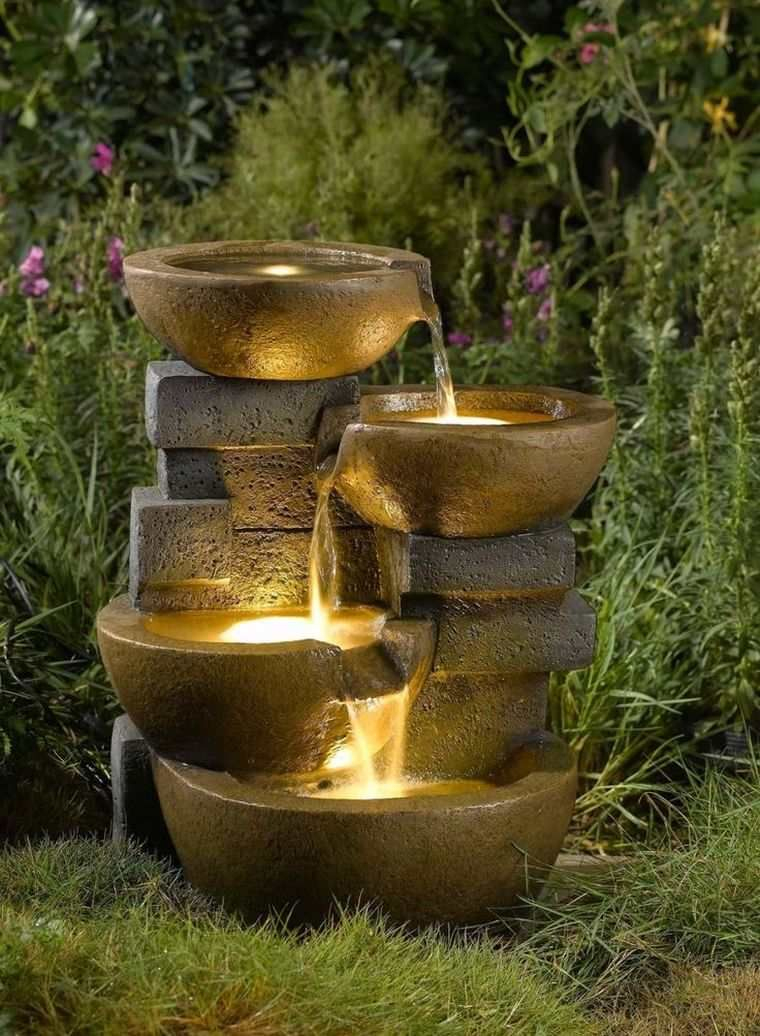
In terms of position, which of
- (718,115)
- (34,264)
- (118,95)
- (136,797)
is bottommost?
(136,797)

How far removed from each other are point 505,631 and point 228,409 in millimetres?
799

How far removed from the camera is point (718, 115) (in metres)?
7.36

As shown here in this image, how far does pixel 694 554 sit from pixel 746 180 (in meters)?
2.56

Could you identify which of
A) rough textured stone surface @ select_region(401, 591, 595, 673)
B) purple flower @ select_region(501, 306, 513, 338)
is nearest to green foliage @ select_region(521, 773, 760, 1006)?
rough textured stone surface @ select_region(401, 591, 595, 673)

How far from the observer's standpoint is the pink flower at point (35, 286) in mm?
5945

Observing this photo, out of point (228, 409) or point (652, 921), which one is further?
point (228, 409)

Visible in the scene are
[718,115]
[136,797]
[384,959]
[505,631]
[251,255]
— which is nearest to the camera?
[384,959]

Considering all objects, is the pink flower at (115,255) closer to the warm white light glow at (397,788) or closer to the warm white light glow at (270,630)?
Result: the warm white light glow at (270,630)

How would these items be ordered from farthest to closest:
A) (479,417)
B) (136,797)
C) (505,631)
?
(479,417), (136,797), (505,631)

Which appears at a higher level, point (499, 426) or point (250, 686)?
→ point (499, 426)

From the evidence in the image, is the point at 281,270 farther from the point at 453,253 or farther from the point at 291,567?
the point at 453,253

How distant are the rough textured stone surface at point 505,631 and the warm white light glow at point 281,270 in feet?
2.78

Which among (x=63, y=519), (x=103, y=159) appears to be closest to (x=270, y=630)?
(x=63, y=519)

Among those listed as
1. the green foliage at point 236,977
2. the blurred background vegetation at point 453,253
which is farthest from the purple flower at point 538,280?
the green foliage at point 236,977
